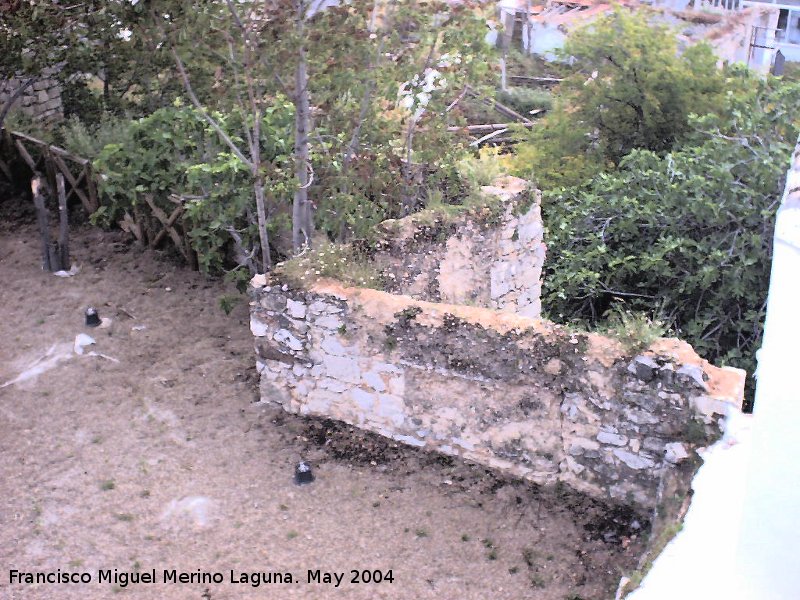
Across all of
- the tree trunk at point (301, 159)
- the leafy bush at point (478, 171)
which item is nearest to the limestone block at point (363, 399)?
the tree trunk at point (301, 159)

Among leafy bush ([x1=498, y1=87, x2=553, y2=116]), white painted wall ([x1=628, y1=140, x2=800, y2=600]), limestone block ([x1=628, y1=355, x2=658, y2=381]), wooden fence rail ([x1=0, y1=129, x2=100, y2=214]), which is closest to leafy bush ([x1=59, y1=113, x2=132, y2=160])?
wooden fence rail ([x1=0, y1=129, x2=100, y2=214])

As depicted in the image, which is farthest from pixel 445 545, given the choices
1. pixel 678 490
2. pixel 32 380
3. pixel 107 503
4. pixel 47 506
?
pixel 32 380

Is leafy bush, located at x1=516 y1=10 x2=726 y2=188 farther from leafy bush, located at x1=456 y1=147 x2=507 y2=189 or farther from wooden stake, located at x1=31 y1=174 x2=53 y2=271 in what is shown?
wooden stake, located at x1=31 y1=174 x2=53 y2=271

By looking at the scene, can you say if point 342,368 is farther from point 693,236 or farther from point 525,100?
point 525,100

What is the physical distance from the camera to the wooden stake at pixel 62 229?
28.6ft

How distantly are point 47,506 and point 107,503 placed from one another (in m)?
0.38

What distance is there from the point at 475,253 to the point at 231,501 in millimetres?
3010

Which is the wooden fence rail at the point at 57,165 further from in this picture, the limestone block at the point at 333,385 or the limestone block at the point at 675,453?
the limestone block at the point at 675,453

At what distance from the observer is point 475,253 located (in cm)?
749

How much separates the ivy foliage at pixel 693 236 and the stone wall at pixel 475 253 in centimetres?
284

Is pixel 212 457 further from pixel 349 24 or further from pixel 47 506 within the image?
pixel 349 24

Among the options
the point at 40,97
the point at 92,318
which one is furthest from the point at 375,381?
the point at 40,97

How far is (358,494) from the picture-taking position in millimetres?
5832

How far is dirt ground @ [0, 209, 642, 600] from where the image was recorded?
5160mm
